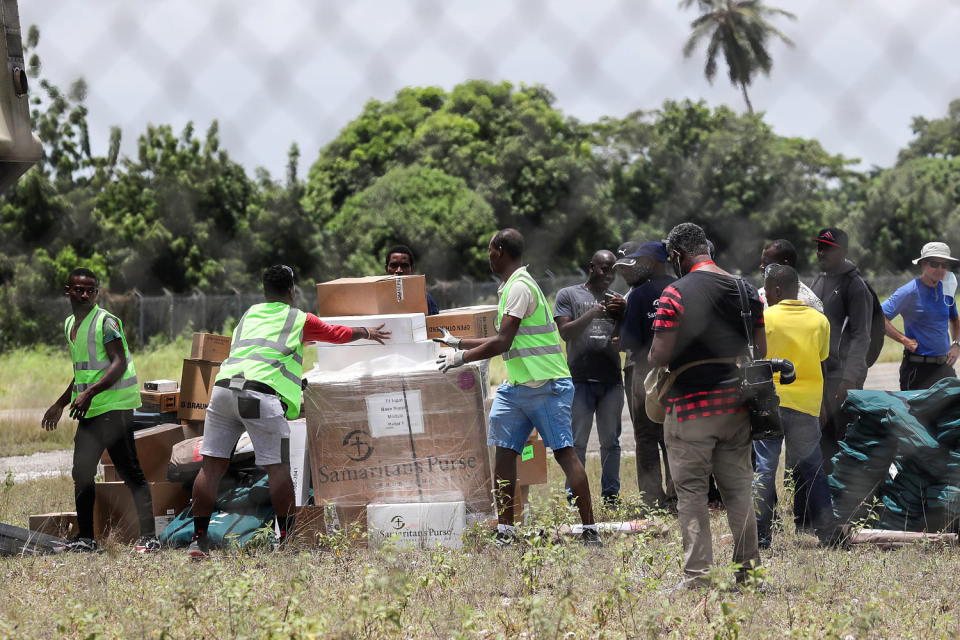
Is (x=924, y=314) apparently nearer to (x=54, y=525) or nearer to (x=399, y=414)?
(x=399, y=414)

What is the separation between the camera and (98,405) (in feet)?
15.6

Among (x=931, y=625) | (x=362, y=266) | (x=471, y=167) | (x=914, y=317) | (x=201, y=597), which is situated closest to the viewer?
(x=931, y=625)

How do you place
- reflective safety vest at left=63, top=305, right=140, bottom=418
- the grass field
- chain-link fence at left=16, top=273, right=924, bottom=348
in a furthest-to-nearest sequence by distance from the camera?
chain-link fence at left=16, top=273, right=924, bottom=348 → reflective safety vest at left=63, top=305, right=140, bottom=418 → the grass field

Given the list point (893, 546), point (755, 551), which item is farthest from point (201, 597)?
point (893, 546)

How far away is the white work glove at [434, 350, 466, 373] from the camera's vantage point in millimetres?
4234

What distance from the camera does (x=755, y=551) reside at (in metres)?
3.54

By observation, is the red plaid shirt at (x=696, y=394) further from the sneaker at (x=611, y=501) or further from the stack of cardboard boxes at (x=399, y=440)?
the sneaker at (x=611, y=501)

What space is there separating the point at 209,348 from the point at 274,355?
0.96 metres

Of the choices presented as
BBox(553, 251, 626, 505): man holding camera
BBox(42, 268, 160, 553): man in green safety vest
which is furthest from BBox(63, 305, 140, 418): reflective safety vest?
BBox(553, 251, 626, 505): man holding camera

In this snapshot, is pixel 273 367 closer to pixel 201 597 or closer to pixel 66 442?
pixel 201 597

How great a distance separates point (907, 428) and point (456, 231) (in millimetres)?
17972

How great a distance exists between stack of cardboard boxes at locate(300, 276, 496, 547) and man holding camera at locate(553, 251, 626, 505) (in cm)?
99

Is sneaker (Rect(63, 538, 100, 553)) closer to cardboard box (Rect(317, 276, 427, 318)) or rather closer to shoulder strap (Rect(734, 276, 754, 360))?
cardboard box (Rect(317, 276, 427, 318))

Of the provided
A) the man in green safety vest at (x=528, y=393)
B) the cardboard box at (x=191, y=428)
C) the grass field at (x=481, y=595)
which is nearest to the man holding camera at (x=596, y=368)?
the man in green safety vest at (x=528, y=393)
